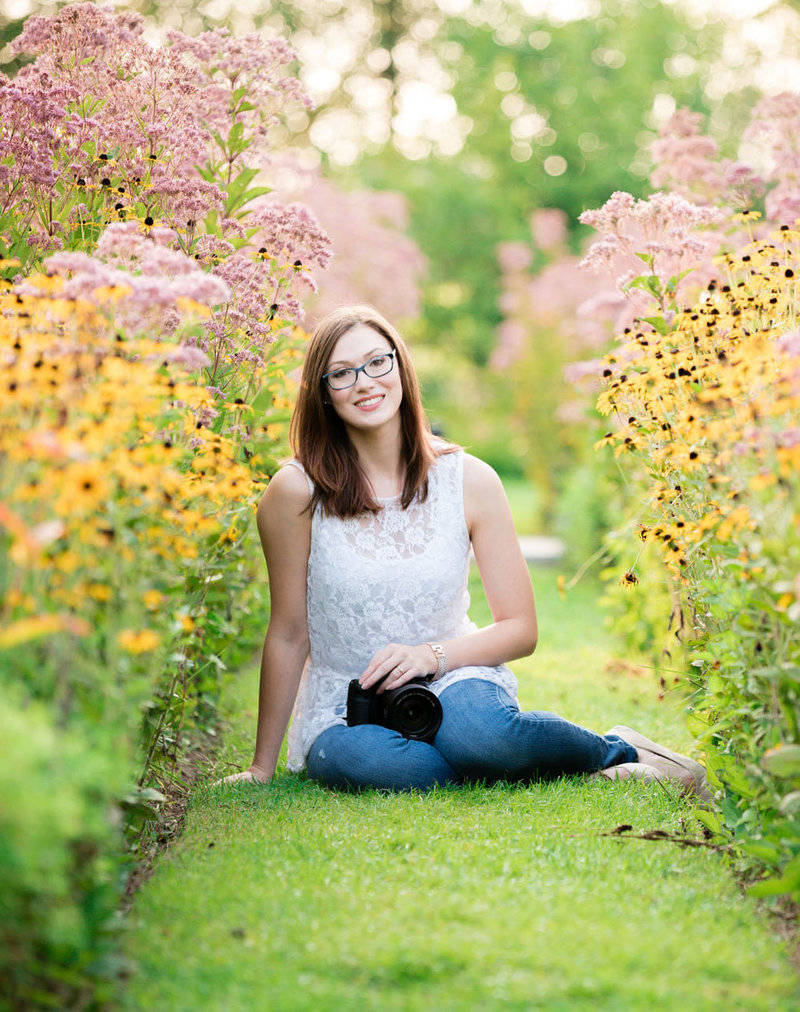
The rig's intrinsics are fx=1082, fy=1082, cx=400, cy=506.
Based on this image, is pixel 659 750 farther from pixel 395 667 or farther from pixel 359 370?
pixel 359 370

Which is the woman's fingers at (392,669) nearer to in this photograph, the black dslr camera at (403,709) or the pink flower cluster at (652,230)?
the black dslr camera at (403,709)

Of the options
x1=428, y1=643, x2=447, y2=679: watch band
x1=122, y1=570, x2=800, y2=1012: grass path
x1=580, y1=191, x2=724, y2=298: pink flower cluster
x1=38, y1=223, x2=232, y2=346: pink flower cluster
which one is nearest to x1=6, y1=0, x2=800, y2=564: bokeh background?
x1=580, y1=191, x2=724, y2=298: pink flower cluster

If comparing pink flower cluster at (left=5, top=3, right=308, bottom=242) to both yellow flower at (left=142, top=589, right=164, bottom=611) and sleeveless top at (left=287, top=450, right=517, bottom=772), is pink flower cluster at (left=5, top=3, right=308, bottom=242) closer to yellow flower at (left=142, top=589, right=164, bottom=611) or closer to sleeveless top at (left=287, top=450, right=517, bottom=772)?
sleeveless top at (left=287, top=450, right=517, bottom=772)

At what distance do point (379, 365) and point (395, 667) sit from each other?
0.82 m

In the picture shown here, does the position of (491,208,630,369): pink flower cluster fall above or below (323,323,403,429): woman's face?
above

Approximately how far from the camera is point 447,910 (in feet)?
6.23

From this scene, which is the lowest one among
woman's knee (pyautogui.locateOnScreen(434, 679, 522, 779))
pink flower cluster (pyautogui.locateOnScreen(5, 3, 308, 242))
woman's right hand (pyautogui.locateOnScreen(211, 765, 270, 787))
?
woman's right hand (pyautogui.locateOnScreen(211, 765, 270, 787))

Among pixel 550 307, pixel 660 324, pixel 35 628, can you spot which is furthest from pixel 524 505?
pixel 35 628

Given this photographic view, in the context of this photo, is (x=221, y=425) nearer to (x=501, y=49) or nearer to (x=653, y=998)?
(x=653, y=998)

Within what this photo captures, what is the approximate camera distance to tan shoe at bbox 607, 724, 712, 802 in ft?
9.22

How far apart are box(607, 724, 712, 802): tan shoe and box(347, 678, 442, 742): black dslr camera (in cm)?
61

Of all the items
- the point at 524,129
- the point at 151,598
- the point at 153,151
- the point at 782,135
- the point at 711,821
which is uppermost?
the point at 524,129

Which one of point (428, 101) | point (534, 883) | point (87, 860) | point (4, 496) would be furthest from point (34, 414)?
point (428, 101)

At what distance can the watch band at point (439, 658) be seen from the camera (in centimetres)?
286
